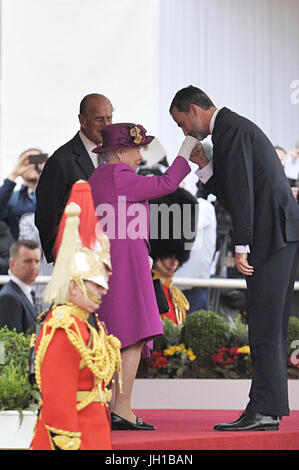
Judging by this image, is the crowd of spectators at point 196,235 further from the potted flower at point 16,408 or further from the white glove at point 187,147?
the potted flower at point 16,408

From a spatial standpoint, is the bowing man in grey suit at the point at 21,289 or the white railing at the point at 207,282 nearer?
the bowing man in grey suit at the point at 21,289

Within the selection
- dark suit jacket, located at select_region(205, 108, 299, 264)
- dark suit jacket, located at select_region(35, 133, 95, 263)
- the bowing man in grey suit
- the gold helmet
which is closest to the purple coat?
dark suit jacket, located at select_region(205, 108, 299, 264)

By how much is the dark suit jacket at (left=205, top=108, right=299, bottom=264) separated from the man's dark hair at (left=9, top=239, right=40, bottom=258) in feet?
11.3

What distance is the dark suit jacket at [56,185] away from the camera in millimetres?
5840

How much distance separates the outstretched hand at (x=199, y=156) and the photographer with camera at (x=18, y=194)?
351 centimetres

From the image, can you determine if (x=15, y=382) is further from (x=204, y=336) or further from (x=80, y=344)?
(x=204, y=336)

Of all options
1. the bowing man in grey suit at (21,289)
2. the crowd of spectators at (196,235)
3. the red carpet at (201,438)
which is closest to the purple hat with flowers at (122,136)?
the red carpet at (201,438)

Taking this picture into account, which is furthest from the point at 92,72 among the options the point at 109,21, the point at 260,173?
the point at 260,173

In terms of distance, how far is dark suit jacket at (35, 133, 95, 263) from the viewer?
5840mm

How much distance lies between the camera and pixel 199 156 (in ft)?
17.2

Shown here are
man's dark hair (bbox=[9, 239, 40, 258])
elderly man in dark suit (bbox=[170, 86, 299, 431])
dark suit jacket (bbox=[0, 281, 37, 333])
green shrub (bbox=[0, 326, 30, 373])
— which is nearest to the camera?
elderly man in dark suit (bbox=[170, 86, 299, 431])

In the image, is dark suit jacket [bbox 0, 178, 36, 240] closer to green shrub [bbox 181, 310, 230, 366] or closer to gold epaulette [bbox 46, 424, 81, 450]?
green shrub [bbox 181, 310, 230, 366]

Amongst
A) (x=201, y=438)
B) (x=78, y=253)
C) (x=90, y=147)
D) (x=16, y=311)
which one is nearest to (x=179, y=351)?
(x=16, y=311)
